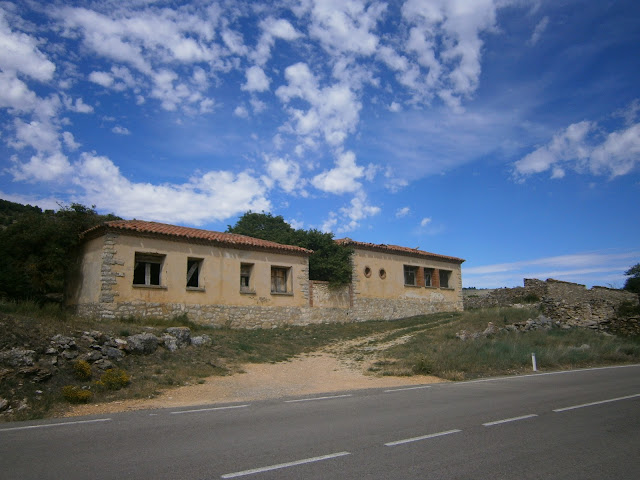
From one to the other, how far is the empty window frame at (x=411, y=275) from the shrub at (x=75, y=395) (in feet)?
84.9

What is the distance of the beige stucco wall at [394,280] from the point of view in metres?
30.2

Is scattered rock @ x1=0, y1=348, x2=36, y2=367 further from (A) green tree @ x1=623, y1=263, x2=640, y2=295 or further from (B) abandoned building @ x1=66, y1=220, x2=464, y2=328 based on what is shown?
(A) green tree @ x1=623, y1=263, x2=640, y2=295

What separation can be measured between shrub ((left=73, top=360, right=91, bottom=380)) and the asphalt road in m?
3.17

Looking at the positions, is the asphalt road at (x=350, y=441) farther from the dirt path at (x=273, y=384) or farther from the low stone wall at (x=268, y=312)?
the low stone wall at (x=268, y=312)

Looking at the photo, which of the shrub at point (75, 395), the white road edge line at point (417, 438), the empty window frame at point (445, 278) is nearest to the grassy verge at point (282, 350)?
the shrub at point (75, 395)

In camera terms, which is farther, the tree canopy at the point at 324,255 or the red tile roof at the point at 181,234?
the tree canopy at the point at 324,255

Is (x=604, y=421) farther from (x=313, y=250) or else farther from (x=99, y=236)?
(x=313, y=250)

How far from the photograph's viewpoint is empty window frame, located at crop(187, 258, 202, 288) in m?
23.2

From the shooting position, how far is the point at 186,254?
2262 centimetres

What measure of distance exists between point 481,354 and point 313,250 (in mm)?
14525

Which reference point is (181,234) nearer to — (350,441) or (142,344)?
(142,344)

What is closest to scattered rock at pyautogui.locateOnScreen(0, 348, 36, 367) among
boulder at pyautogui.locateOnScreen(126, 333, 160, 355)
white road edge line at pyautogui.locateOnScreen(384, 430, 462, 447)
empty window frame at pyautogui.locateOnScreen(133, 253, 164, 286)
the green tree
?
boulder at pyautogui.locateOnScreen(126, 333, 160, 355)

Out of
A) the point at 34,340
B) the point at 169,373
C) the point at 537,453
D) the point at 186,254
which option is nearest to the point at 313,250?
the point at 186,254

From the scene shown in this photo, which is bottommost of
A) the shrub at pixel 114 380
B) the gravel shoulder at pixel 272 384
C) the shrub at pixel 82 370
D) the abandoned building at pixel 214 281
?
the gravel shoulder at pixel 272 384
